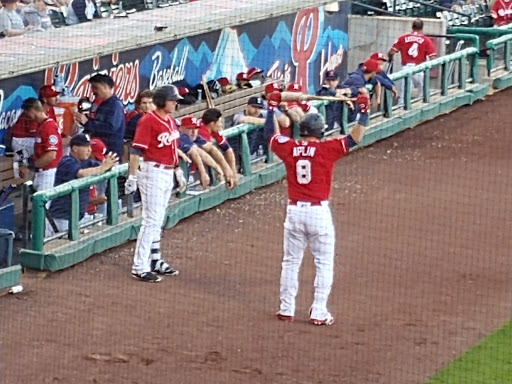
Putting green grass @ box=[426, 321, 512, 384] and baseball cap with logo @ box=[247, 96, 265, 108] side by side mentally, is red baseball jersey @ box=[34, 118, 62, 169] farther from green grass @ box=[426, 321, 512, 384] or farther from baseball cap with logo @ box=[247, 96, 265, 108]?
green grass @ box=[426, 321, 512, 384]

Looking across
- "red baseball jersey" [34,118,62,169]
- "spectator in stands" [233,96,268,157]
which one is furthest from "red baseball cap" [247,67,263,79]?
"red baseball jersey" [34,118,62,169]

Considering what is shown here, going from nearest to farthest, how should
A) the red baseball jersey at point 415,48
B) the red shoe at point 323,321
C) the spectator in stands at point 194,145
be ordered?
the red shoe at point 323,321 < the spectator in stands at point 194,145 < the red baseball jersey at point 415,48

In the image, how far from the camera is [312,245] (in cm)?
836

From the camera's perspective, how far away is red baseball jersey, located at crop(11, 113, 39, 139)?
1065 cm

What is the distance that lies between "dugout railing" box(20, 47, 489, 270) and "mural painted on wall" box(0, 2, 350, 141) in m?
1.41

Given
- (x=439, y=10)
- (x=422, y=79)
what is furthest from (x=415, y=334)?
(x=439, y=10)

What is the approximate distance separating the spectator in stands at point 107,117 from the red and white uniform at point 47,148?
344 mm

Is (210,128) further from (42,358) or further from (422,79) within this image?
(422,79)

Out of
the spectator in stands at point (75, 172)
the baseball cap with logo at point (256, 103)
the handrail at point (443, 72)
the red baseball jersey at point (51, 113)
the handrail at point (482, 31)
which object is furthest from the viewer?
the handrail at point (482, 31)

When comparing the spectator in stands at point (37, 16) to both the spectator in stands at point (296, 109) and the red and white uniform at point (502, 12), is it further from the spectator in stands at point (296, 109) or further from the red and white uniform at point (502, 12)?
the red and white uniform at point (502, 12)

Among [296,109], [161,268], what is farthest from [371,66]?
[161,268]

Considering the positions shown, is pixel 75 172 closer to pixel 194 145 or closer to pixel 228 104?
pixel 194 145

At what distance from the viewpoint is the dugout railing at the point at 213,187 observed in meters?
9.40

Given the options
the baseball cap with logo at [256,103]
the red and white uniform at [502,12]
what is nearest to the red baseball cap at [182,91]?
the baseball cap with logo at [256,103]
